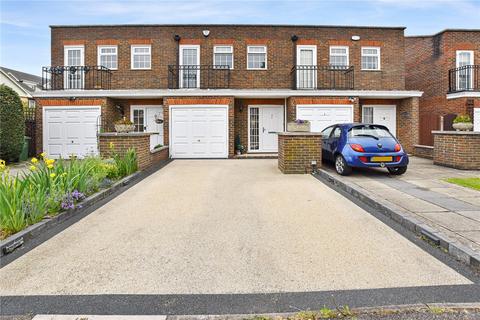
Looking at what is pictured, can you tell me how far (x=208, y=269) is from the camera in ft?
11.0

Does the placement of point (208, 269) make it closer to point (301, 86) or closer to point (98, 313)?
point (98, 313)

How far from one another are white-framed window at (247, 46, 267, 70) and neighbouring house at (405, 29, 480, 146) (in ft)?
27.5

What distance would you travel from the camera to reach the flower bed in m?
4.21

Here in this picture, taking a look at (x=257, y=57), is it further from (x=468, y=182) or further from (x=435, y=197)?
(x=435, y=197)

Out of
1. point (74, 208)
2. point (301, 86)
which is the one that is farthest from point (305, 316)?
point (301, 86)

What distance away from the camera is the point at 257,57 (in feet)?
53.4

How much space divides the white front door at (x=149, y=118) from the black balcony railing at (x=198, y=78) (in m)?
1.48

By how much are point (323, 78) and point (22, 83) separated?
109 ft

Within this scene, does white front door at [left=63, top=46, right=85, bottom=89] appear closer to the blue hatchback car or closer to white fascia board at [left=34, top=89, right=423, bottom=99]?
white fascia board at [left=34, top=89, right=423, bottom=99]

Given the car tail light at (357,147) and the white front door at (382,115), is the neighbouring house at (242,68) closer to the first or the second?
the white front door at (382,115)

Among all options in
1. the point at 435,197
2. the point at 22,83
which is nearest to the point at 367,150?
the point at 435,197

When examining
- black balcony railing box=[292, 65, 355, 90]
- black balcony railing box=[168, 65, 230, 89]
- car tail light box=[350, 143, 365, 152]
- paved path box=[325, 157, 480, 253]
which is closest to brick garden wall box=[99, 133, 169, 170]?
paved path box=[325, 157, 480, 253]

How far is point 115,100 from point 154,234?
12549 mm

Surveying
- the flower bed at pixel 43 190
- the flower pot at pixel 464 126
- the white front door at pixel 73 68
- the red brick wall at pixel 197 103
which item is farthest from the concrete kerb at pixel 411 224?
the white front door at pixel 73 68
